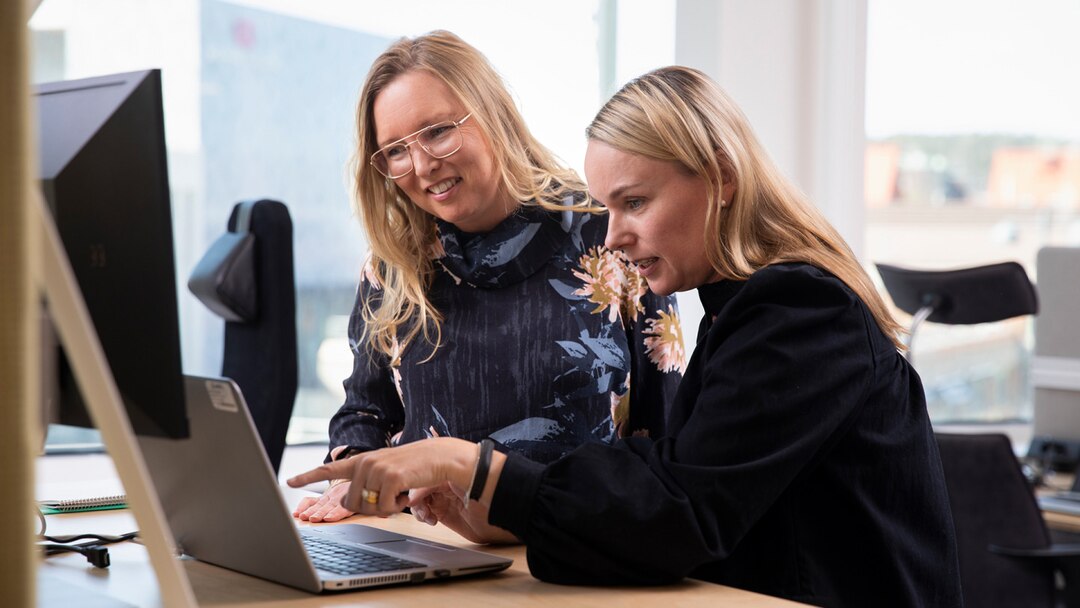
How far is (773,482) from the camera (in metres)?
1.26

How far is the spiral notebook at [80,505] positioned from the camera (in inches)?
67.2

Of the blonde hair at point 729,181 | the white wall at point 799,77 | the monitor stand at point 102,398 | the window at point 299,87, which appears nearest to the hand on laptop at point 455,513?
the blonde hair at point 729,181

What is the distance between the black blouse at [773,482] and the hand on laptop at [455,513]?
0.19 metres

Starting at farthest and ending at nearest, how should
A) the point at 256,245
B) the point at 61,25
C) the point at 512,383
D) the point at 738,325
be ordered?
the point at 61,25
the point at 256,245
the point at 512,383
the point at 738,325

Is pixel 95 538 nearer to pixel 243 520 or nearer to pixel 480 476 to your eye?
pixel 243 520

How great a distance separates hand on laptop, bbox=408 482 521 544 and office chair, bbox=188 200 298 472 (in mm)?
1041

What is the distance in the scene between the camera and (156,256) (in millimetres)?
1012

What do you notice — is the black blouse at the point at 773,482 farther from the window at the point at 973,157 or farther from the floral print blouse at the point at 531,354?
the window at the point at 973,157

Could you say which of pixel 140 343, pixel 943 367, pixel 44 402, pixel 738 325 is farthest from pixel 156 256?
pixel 943 367

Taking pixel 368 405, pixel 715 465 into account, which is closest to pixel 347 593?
pixel 715 465

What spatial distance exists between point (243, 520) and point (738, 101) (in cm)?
287

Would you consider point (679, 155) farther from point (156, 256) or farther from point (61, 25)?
point (61, 25)

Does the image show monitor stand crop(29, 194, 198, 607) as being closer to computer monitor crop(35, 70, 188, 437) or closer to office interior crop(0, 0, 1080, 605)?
computer monitor crop(35, 70, 188, 437)

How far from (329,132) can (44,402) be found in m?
2.58
